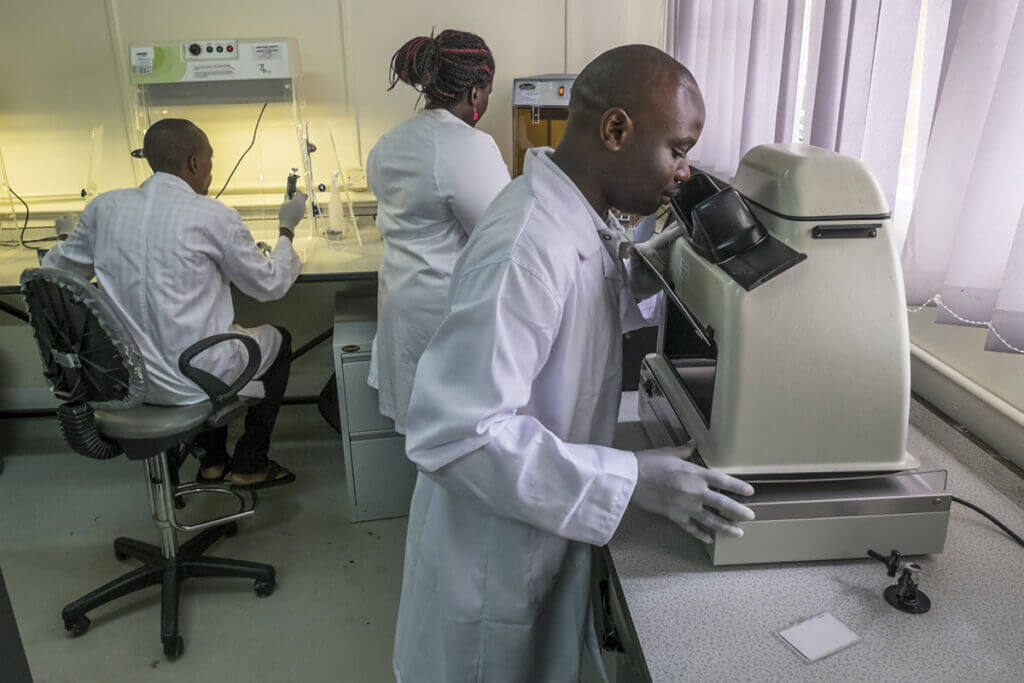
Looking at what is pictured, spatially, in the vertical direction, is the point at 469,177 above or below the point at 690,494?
above

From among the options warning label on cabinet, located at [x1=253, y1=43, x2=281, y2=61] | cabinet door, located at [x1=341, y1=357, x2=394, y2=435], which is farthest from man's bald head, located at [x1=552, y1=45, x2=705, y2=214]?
warning label on cabinet, located at [x1=253, y1=43, x2=281, y2=61]

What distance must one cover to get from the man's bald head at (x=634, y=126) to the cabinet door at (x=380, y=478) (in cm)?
159

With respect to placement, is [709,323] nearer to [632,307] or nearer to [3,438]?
[632,307]

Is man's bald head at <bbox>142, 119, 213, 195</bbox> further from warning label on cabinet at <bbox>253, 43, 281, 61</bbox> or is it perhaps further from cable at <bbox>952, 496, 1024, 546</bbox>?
cable at <bbox>952, 496, 1024, 546</bbox>

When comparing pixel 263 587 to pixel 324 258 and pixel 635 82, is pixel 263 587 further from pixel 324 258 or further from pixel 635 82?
pixel 635 82

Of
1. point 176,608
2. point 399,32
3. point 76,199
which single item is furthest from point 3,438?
point 399,32

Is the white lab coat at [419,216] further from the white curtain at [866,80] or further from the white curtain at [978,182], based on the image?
the white curtain at [978,182]

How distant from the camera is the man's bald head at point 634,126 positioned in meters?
0.85

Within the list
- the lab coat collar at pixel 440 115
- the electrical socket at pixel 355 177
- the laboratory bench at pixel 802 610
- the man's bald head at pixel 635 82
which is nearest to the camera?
the laboratory bench at pixel 802 610

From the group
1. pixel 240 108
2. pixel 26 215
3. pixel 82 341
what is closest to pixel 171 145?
pixel 82 341

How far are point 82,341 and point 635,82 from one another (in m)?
1.45

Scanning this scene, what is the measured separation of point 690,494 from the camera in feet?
2.79

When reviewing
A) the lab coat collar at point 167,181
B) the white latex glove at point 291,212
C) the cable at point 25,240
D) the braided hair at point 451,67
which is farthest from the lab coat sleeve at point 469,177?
the cable at point 25,240

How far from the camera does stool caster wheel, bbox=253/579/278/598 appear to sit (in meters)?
2.09
